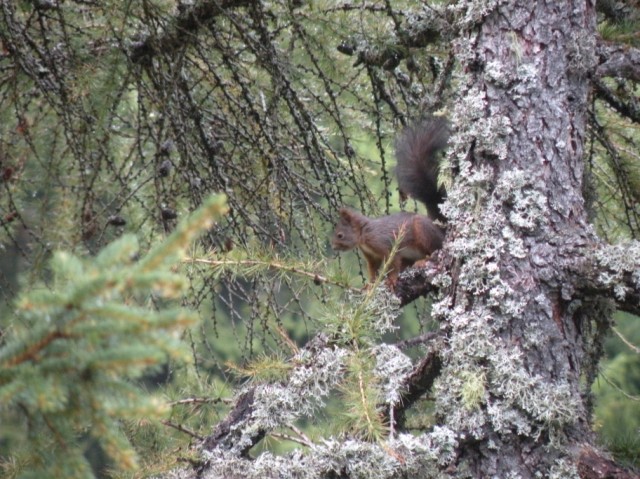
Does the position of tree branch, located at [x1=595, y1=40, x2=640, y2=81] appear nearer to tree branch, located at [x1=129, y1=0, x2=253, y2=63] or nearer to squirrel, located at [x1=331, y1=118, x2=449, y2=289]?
squirrel, located at [x1=331, y1=118, x2=449, y2=289]

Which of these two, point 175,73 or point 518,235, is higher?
point 175,73

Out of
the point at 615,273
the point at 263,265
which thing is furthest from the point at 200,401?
the point at 615,273

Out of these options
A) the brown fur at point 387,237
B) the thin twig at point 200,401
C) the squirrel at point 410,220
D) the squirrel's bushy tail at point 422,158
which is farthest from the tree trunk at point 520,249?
the brown fur at point 387,237

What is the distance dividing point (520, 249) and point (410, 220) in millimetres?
970

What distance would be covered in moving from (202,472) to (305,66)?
54.3 inches

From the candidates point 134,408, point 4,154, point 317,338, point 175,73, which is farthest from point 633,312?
point 4,154

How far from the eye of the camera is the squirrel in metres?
1.94

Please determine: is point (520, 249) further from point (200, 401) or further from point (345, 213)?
point (345, 213)

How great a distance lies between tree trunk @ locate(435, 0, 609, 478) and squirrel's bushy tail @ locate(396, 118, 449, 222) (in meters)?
0.38

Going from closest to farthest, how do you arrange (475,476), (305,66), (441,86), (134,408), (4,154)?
(134,408), (475,476), (441,86), (305,66), (4,154)

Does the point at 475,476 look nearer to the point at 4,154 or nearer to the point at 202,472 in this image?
the point at 202,472

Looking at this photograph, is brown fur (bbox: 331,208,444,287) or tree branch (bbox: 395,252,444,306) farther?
brown fur (bbox: 331,208,444,287)

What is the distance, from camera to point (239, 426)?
1.39 metres

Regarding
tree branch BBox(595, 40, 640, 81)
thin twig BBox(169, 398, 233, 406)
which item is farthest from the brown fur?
tree branch BBox(595, 40, 640, 81)
